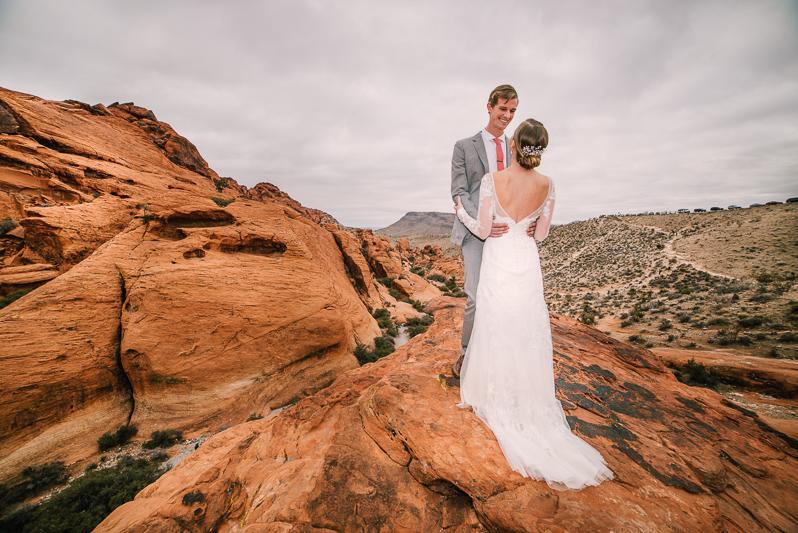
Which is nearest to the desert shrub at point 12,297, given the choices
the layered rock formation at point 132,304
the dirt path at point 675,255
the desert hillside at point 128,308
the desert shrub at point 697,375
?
the desert hillside at point 128,308

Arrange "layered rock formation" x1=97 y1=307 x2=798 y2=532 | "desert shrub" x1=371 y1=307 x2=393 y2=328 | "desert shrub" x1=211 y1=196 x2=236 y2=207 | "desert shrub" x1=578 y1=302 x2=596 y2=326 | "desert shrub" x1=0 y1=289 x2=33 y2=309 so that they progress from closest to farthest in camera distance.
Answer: "layered rock formation" x1=97 y1=307 x2=798 y2=532 < "desert shrub" x1=0 y1=289 x2=33 y2=309 < "desert shrub" x1=211 y1=196 x2=236 y2=207 < "desert shrub" x1=371 y1=307 x2=393 y2=328 < "desert shrub" x1=578 y1=302 x2=596 y2=326

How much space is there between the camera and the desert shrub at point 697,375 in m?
8.27

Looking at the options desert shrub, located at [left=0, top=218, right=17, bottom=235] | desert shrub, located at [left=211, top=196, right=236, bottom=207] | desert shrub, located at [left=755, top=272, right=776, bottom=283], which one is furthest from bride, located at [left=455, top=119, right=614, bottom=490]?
desert shrub, located at [left=755, top=272, right=776, bottom=283]

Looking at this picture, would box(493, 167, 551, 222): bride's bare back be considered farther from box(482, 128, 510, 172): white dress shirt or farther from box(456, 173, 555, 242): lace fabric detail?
box(482, 128, 510, 172): white dress shirt

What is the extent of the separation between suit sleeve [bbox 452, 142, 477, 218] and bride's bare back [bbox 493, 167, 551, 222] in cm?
42

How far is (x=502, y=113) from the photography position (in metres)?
3.13

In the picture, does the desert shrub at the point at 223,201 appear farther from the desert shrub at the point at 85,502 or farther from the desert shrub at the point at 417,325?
the desert shrub at the point at 417,325

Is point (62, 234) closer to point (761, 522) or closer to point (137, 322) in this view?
point (137, 322)

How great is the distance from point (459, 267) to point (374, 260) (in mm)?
21175

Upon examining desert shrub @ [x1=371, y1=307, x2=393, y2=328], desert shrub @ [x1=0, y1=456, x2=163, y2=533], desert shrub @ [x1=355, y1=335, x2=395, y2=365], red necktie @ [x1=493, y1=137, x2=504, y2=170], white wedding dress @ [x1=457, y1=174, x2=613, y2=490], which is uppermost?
red necktie @ [x1=493, y1=137, x2=504, y2=170]

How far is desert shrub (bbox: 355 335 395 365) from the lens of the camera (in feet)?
43.4

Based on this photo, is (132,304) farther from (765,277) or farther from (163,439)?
Answer: (765,277)

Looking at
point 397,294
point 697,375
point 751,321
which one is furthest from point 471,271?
point 397,294

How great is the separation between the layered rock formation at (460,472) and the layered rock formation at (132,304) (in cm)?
563
